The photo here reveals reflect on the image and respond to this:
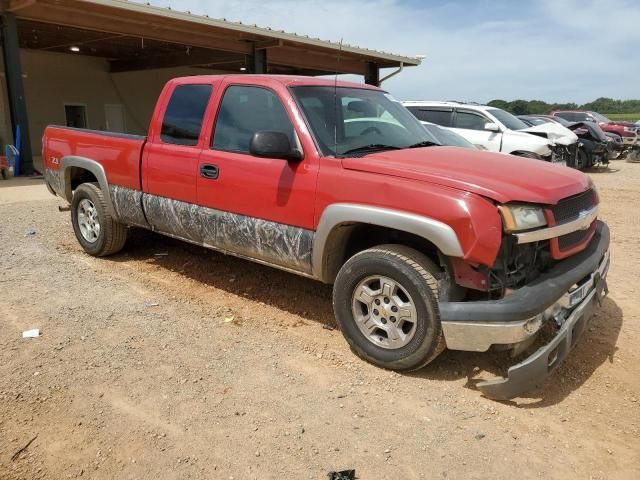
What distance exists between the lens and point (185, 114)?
191 inches

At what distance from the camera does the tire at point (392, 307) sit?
331 cm

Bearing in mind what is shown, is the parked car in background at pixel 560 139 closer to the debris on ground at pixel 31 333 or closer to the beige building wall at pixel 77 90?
the debris on ground at pixel 31 333

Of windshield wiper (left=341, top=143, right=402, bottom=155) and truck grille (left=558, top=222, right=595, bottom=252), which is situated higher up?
windshield wiper (left=341, top=143, right=402, bottom=155)

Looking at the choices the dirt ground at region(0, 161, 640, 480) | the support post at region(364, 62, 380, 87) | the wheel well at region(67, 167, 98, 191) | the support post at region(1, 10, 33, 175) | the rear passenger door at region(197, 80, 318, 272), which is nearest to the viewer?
the dirt ground at region(0, 161, 640, 480)

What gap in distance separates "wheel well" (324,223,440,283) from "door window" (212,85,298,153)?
831 mm

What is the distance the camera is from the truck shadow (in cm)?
355

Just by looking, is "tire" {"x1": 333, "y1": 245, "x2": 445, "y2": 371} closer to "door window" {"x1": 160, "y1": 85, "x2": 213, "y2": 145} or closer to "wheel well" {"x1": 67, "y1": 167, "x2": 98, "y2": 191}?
"door window" {"x1": 160, "y1": 85, "x2": 213, "y2": 145}

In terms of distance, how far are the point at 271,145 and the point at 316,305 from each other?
166cm

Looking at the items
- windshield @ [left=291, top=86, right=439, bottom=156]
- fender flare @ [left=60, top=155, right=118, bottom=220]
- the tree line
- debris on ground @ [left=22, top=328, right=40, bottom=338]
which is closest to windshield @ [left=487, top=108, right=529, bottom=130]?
windshield @ [left=291, top=86, right=439, bottom=156]

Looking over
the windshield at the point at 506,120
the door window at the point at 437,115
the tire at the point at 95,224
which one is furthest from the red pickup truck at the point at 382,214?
the windshield at the point at 506,120

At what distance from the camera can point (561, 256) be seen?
3.46 meters

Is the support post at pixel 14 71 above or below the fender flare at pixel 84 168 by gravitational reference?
above

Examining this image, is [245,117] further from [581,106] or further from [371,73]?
[581,106]

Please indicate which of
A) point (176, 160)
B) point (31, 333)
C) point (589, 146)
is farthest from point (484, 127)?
point (31, 333)
